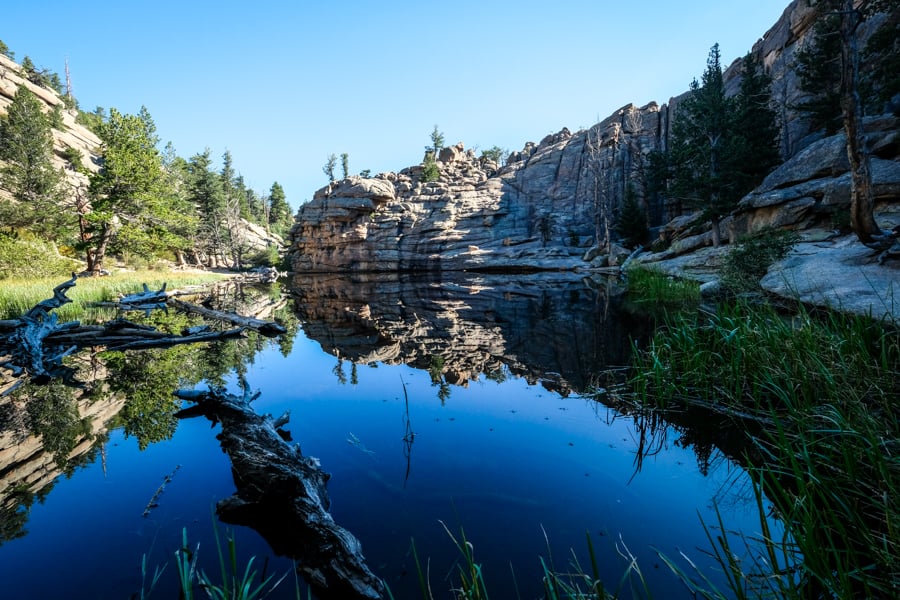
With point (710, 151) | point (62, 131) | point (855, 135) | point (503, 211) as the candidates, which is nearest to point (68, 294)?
point (855, 135)

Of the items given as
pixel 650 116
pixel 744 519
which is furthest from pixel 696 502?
pixel 650 116

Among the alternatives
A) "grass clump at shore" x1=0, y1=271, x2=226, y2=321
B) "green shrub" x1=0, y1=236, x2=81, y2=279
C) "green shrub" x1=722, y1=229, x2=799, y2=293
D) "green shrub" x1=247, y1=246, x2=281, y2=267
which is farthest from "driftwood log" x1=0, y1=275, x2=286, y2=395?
"green shrub" x1=247, y1=246, x2=281, y2=267

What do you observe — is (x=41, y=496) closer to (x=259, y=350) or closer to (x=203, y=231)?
(x=259, y=350)

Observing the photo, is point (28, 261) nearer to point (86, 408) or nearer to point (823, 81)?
point (86, 408)

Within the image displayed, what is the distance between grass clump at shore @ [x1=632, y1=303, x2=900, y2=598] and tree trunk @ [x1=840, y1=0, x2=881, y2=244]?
19.7ft

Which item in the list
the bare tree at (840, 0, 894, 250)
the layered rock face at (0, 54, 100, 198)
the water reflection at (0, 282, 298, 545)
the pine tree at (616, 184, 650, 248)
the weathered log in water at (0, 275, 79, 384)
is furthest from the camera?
the layered rock face at (0, 54, 100, 198)

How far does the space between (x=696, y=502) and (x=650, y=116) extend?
5160cm

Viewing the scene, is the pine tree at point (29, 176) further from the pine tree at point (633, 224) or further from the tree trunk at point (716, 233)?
the pine tree at point (633, 224)

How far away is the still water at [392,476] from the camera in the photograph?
7.88ft

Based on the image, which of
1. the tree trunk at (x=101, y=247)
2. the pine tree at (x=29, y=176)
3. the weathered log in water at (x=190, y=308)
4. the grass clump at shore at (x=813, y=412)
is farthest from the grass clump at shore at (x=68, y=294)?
the grass clump at shore at (x=813, y=412)

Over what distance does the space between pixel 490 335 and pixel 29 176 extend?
36769 millimetres

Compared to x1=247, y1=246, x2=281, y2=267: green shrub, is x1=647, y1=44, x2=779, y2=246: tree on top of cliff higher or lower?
higher

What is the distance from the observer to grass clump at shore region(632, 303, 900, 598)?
1.99 metres

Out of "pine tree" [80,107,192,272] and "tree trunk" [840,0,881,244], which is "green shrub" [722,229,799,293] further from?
"pine tree" [80,107,192,272]
